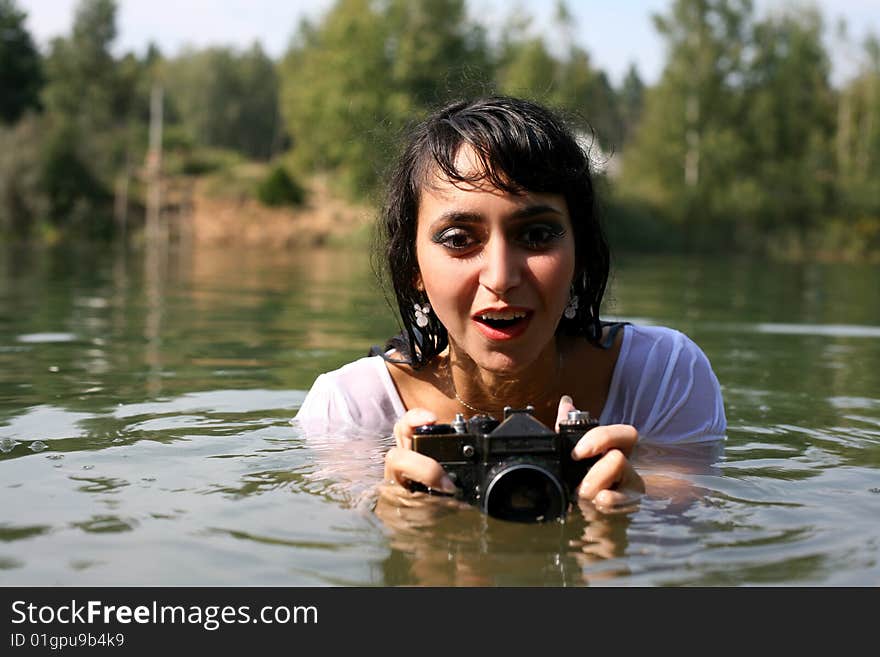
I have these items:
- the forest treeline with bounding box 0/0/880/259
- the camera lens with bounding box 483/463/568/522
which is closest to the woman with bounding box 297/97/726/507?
the camera lens with bounding box 483/463/568/522

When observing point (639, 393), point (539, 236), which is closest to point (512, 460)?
point (539, 236)

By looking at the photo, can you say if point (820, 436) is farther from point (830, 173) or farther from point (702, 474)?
point (830, 173)

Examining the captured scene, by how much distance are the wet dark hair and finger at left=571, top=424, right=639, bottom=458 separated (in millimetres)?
781

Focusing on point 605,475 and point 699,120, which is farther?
point 699,120

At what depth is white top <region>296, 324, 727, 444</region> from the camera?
3.78 meters

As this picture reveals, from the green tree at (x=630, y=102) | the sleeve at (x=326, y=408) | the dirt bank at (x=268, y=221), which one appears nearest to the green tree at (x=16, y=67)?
the dirt bank at (x=268, y=221)

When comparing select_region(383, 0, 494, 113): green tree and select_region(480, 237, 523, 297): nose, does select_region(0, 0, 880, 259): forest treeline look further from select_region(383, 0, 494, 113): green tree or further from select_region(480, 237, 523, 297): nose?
select_region(480, 237, 523, 297): nose

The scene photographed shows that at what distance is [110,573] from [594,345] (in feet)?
6.07

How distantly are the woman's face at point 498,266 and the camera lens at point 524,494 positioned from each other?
597mm

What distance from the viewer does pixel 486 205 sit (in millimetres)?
3113

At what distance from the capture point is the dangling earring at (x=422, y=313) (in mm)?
3625

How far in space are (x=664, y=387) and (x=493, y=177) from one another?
1.14 meters

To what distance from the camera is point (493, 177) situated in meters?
3.12

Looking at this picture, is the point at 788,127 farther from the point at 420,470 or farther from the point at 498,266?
the point at 420,470
